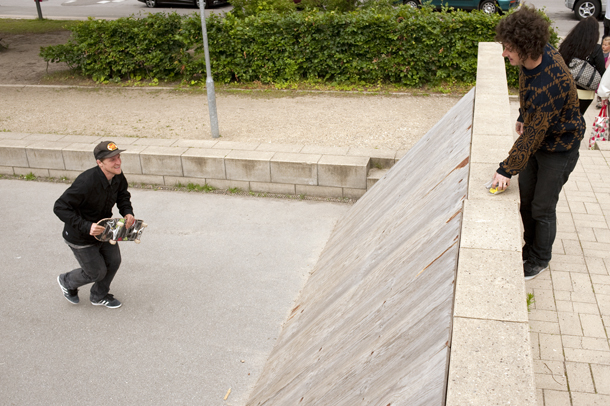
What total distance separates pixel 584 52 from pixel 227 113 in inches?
248

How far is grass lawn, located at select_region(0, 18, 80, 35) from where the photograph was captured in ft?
60.6

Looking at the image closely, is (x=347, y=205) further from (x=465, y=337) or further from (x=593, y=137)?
(x=465, y=337)

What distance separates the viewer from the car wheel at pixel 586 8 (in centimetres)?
1805

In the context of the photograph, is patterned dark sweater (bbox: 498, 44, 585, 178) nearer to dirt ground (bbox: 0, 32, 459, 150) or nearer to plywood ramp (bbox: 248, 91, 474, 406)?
plywood ramp (bbox: 248, 91, 474, 406)

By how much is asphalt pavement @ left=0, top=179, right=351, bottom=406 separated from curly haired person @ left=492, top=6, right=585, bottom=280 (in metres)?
2.44

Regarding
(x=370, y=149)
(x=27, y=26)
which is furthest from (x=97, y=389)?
(x=27, y=26)

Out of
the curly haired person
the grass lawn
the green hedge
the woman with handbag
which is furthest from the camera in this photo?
the grass lawn

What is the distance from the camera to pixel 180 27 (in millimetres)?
11656

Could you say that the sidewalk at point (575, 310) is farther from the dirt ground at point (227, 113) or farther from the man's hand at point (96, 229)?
the dirt ground at point (227, 113)

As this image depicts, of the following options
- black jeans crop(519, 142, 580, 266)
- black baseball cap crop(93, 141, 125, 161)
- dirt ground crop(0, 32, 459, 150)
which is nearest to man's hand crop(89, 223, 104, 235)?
black baseball cap crop(93, 141, 125, 161)

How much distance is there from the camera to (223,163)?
7.29 metres

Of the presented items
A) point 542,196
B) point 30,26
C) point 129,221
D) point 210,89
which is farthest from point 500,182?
point 30,26

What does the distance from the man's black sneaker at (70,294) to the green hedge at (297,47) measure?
7.50 metres

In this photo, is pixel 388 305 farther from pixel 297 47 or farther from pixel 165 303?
pixel 297 47
